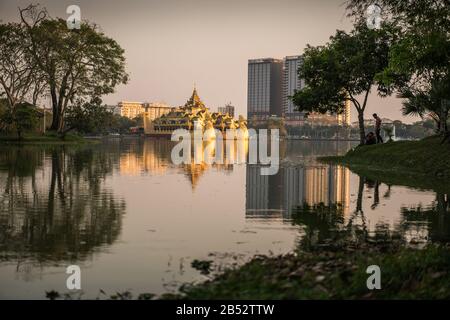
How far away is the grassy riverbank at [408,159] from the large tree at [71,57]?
45.2 m

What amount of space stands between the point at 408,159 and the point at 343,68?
13.9 meters

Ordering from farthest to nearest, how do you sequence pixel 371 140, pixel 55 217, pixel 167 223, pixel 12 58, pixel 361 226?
pixel 12 58 < pixel 371 140 < pixel 55 217 < pixel 167 223 < pixel 361 226

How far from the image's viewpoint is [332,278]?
26.1 feet

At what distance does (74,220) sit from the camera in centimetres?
1315

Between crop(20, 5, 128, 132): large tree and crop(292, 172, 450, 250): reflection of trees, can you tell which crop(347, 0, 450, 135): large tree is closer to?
crop(292, 172, 450, 250): reflection of trees

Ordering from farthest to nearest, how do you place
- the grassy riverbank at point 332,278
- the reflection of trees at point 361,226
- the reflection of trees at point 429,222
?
the reflection of trees at point 429,222 → the reflection of trees at point 361,226 → the grassy riverbank at point 332,278

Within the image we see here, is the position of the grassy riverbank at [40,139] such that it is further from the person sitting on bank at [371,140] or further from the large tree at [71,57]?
the person sitting on bank at [371,140]

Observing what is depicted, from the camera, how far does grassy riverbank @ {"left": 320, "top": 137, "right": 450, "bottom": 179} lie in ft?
88.7

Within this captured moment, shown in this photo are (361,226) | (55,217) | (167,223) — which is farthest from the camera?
(55,217)

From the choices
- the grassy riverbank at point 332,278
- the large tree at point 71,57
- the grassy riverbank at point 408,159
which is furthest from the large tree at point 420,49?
the large tree at point 71,57

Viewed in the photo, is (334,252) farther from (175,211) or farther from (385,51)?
(385,51)

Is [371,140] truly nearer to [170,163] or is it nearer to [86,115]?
[170,163]

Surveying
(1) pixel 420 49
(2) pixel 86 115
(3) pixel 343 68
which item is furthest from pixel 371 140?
(2) pixel 86 115

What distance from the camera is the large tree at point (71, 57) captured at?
234 feet
